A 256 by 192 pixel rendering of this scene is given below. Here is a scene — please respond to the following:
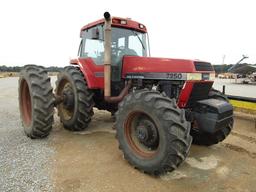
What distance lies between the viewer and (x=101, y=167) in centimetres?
416

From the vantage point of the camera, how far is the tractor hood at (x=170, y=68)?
4465 millimetres

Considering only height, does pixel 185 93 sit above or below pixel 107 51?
below

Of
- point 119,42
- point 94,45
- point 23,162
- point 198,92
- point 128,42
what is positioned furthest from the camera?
point 94,45

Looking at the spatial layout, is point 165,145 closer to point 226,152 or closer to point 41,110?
point 226,152

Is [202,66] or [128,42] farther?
[128,42]

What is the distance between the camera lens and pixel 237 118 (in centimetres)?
795

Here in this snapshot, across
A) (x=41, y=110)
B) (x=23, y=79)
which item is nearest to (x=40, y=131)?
(x=41, y=110)

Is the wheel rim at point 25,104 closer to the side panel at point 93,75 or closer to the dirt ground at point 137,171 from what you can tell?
the dirt ground at point 137,171

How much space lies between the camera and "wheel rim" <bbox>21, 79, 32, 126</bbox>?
19.9 ft

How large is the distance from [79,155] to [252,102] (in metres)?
4.78

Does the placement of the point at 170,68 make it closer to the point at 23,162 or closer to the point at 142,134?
the point at 142,134

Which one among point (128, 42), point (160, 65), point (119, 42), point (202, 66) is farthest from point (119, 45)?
point (202, 66)

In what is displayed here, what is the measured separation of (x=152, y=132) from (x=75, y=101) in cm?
230

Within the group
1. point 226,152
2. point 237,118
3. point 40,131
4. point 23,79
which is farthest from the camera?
point 237,118
